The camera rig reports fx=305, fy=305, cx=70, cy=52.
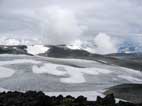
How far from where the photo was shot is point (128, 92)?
39719 millimetres

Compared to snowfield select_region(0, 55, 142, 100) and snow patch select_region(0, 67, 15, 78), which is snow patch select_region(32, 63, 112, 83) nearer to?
snowfield select_region(0, 55, 142, 100)

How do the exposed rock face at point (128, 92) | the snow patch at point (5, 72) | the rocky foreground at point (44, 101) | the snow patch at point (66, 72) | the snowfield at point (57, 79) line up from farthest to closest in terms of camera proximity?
the snow patch at point (66, 72) < the snow patch at point (5, 72) < the snowfield at point (57, 79) < the exposed rock face at point (128, 92) < the rocky foreground at point (44, 101)

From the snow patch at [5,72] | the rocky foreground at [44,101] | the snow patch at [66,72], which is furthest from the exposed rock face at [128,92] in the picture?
the snow patch at [5,72]

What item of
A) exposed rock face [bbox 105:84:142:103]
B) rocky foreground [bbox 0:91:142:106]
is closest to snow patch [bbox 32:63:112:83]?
exposed rock face [bbox 105:84:142:103]

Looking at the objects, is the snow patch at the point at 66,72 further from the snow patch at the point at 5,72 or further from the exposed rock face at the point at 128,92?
the exposed rock face at the point at 128,92

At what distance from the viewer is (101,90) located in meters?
42.8

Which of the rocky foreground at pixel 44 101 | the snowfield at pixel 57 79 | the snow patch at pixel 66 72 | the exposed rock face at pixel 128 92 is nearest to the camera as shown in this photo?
the rocky foreground at pixel 44 101

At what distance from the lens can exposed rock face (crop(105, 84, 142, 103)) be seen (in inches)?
1460

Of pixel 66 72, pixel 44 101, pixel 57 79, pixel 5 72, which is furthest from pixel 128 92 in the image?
pixel 5 72

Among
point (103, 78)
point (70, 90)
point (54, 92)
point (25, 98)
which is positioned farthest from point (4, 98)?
point (103, 78)

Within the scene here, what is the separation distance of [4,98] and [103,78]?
29.9 meters

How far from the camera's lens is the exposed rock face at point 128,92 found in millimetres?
37094

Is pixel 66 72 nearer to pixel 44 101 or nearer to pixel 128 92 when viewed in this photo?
pixel 128 92

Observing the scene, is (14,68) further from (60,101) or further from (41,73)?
(60,101)
